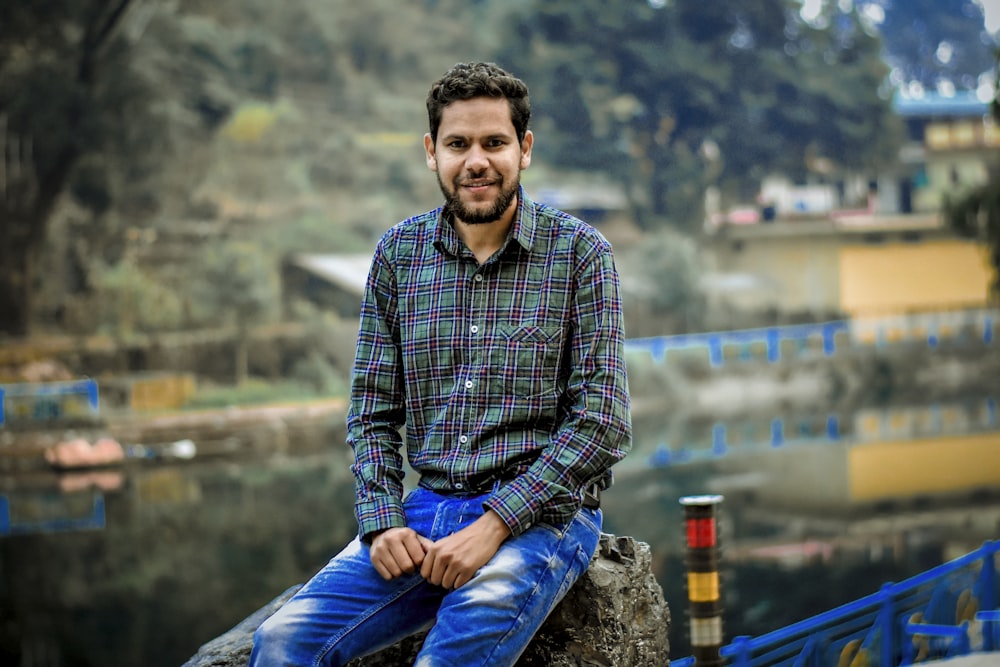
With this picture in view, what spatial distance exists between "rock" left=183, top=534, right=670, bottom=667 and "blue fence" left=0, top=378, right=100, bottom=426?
11173 mm

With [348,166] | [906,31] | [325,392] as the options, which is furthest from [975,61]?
[325,392]

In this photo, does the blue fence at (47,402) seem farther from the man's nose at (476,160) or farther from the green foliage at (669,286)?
the man's nose at (476,160)

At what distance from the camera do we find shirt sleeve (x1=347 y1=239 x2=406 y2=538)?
1.52 metres

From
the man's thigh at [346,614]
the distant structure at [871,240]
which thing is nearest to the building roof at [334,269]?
the distant structure at [871,240]

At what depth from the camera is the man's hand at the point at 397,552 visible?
4.66 feet

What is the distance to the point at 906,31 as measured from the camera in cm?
2056

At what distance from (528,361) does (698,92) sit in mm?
16057

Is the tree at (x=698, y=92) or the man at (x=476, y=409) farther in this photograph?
the tree at (x=698, y=92)

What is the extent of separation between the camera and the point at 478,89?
153 centimetres

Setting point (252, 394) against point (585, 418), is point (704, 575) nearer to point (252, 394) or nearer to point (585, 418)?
point (585, 418)

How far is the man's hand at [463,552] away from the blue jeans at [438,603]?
0.05 ft

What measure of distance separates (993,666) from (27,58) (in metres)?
12.8

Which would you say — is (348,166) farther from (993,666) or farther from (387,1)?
(993,666)

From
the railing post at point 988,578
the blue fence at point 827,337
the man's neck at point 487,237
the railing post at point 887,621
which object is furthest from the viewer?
the blue fence at point 827,337
